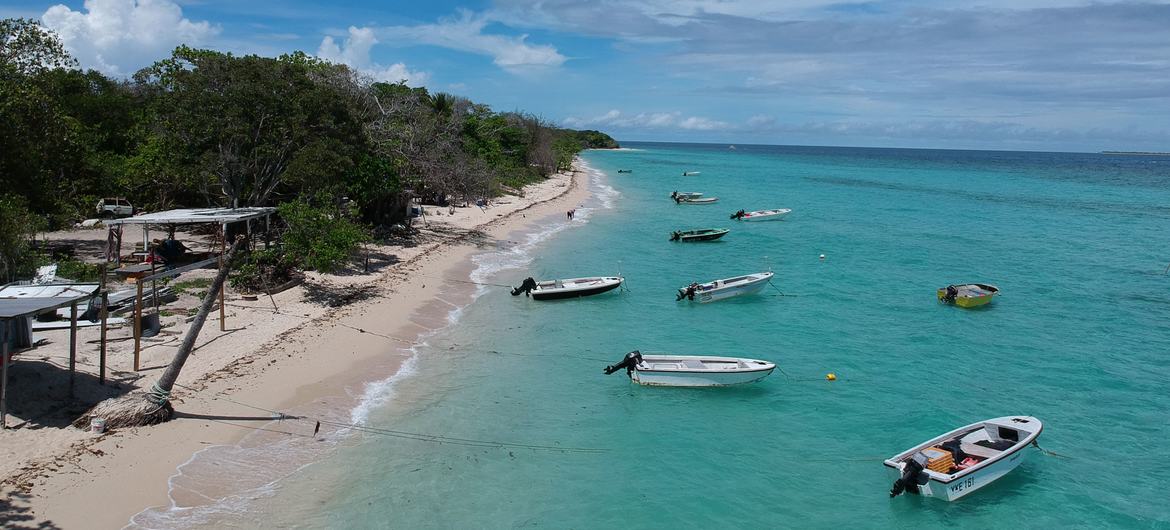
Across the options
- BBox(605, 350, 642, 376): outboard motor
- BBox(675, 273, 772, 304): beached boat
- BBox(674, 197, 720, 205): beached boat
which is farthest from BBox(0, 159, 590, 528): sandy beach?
BBox(674, 197, 720, 205): beached boat

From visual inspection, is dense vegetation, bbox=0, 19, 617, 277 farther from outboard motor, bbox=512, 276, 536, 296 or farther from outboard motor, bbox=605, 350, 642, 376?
outboard motor, bbox=605, 350, 642, 376

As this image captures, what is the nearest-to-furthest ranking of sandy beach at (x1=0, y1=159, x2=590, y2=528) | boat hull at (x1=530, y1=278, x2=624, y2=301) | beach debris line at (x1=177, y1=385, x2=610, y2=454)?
sandy beach at (x1=0, y1=159, x2=590, y2=528) → beach debris line at (x1=177, y1=385, x2=610, y2=454) → boat hull at (x1=530, y1=278, x2=624, y2=301)

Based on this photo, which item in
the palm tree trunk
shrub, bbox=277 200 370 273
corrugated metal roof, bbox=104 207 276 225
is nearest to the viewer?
the palm tree trunk

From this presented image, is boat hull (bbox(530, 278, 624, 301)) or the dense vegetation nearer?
the dense vegetation

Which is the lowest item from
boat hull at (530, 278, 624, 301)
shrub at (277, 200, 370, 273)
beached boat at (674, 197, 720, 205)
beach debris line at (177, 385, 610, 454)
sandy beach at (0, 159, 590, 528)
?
beach debris line at (177, 385, 610, 454)

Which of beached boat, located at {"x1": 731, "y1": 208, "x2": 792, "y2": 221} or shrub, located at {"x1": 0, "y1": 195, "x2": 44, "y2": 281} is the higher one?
beached boat, located at {"x1": 731, "y1": 208, "x2": 792, "y2": 221}

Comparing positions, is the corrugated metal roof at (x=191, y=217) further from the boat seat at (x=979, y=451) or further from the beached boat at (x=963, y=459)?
the boat seat at (x=979, y=451)

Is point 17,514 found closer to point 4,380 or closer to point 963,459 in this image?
point 4,380
